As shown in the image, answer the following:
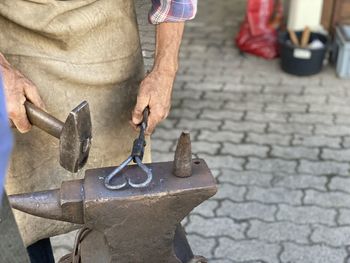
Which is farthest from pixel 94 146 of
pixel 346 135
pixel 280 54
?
pixel 280 54

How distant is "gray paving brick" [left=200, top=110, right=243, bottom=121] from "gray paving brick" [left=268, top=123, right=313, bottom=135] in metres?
0.24

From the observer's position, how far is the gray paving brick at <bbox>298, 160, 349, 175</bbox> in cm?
312

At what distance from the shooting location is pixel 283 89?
4.04 m

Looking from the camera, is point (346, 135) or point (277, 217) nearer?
point (277, 217)

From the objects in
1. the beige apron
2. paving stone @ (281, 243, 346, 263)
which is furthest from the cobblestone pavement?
the beige apron

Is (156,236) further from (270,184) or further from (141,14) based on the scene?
(270,184)

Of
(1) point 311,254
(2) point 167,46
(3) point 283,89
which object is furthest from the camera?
(3) point 283,89

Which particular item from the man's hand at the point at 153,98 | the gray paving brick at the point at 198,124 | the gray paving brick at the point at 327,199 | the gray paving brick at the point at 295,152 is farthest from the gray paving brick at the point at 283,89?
the man's hand at the point at 153,98

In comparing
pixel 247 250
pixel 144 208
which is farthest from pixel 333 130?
pixel 144 208

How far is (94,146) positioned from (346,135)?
219 centimetres

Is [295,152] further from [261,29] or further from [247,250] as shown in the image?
[261,29]

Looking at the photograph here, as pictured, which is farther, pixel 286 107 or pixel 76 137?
pixel 286 107

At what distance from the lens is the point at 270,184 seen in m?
3.04

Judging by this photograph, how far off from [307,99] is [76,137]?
2.86m
